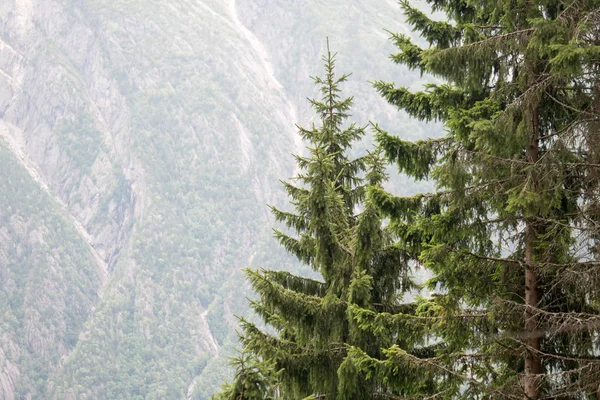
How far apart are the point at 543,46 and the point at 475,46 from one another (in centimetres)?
85

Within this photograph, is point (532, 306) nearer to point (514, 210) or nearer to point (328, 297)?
point (514, 210)

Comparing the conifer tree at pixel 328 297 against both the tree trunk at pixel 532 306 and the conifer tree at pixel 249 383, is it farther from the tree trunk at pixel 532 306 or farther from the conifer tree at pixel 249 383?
the conifer tree at pixel 249 383

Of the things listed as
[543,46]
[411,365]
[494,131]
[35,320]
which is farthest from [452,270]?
[35,320]

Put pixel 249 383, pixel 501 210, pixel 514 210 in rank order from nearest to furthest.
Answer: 1. pixel 249 383
2. pixel 514 210
3. pixel 501 210

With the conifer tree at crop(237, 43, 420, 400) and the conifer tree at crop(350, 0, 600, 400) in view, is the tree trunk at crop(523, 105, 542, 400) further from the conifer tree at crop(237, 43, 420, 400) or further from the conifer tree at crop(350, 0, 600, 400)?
the conifer tree at crop(237, 43, 420, 400)

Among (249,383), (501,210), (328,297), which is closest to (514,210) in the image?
(501,210)

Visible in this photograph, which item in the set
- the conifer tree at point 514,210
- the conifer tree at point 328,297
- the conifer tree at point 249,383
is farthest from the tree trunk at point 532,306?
the conifer tree at point 249,383

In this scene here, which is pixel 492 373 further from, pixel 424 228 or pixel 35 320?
pixel 35 320

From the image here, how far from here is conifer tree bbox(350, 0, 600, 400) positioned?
5.89 metres

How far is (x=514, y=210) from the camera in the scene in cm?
596

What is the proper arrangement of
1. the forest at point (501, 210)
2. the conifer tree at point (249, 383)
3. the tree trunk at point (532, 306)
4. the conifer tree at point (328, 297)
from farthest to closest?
the conifer tree at point (328, 297) < the tree trunk at point (532, 306) < the forest at point (501, 210) < the conifer tree at point (249, 383)

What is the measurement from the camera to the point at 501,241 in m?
6.84

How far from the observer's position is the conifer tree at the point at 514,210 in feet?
19.3

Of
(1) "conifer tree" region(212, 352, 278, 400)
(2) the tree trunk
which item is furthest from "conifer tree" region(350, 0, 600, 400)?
(1) "conifer tree" region(212, 352, 278, 400)
